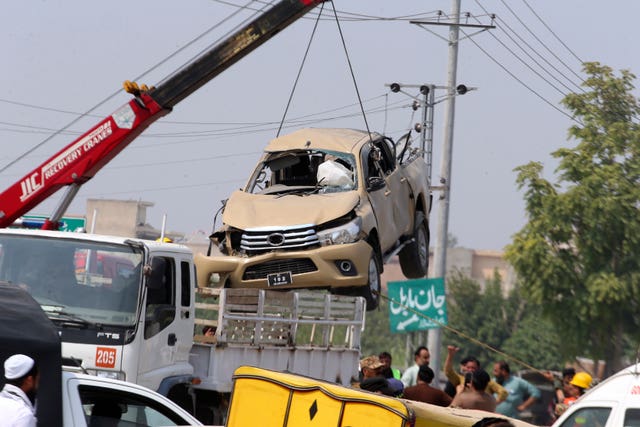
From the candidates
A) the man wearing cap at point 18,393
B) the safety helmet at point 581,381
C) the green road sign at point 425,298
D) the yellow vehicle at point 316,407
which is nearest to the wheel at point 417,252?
the safety helmet at point 581,381

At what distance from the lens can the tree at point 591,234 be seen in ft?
96.6

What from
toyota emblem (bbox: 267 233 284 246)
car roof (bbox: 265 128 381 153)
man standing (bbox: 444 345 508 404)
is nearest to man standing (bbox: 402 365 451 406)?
man standing (bbox: 444 345 508 404)

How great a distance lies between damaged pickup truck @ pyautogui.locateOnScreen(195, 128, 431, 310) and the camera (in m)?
13.6

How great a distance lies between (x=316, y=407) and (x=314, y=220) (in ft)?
22.5

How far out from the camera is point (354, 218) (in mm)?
13961

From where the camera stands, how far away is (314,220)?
13703 millimetres

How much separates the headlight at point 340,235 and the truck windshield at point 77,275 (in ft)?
10.9

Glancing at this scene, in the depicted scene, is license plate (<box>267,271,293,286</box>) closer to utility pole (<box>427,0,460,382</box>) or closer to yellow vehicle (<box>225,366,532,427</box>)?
yellow vehicle (<box>225,366,532,427</box>)

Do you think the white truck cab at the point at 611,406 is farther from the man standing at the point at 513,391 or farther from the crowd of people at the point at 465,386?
the man standing at the point at 513,391

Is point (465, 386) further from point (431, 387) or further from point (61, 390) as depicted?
point (61, 390)

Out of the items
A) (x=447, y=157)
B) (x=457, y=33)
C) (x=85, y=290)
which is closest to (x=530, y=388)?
(x=85, y=290)

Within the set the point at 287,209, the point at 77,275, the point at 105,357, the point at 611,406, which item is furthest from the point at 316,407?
the point at 287,209

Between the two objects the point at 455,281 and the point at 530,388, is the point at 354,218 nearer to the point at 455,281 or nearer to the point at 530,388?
the point at 530,388

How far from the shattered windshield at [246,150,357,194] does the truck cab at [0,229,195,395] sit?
3886 millimetres
